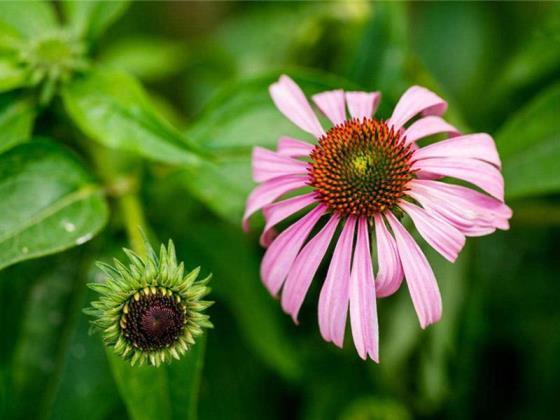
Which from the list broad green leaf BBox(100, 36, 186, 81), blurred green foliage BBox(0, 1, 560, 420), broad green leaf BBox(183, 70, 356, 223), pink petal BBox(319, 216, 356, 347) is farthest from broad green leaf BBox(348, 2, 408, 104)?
broad green leaf BBox(100, 36, 186, 81)

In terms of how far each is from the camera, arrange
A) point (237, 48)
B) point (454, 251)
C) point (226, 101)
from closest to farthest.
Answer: point (454, 251)
point (226, 101)
point (237, 48)

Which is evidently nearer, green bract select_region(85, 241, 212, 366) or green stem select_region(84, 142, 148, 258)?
green bract select_region(85, 241, 212, 366)

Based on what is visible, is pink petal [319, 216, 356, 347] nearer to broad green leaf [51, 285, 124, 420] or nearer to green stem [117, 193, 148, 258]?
green stem [117, 193, 148, 258]

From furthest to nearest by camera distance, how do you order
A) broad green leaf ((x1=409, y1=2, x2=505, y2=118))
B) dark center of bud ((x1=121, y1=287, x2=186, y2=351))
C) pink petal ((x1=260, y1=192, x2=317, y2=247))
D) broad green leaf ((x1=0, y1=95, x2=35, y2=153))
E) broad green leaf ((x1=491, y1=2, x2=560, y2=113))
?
broad green leaf ((x1=409, y1=2, x2=505, y2=118))
broad green leaf ((x1=491, y1=2, x2=560, y2=113))
broad green leaf ((x1=0, y1=95, x2=35, y2=153))
pink petal ((x1=260, y1=192, x2=317, y2=247))
dark center of bud ((x1=121, y1=287, x2=186, y2=351))

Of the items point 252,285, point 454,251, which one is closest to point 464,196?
point 454,251

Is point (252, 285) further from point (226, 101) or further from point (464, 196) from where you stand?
point (464, 196)

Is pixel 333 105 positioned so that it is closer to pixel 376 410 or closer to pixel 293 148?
pixel 293 148
